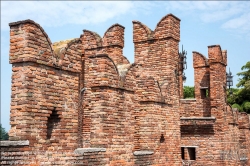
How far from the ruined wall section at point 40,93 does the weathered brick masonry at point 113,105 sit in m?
0.02

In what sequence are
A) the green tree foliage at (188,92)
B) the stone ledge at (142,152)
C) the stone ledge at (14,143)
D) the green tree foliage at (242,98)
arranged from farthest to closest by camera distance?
the green tree foliage at (188,92), the green tree foliage at (242,98), the stone ledge at (142,152), the stone ledge at (14,143)

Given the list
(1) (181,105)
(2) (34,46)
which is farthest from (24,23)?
(1) (181,105)

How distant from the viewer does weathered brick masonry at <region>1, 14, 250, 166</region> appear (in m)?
6.16

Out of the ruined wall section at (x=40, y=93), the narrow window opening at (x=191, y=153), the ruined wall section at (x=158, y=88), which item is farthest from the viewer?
the narrow window opening at (x=191, y=153)

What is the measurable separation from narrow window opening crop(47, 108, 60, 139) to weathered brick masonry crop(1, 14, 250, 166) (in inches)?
0.7

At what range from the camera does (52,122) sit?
665 cm

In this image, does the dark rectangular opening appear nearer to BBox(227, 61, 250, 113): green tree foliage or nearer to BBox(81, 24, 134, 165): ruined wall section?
BBox(81, 24, 134, 165): ruined wall section

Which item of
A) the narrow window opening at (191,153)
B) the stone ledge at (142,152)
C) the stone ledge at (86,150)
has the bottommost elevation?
the narrow window opening at (191,153)

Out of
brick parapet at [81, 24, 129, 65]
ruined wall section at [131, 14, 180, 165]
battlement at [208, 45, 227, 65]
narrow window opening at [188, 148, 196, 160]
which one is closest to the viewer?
ruined wall section at [131, 14, 180, 165]

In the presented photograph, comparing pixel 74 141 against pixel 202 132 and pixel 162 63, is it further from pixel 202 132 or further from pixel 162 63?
pixel 202 132

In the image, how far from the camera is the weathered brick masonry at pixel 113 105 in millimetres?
6160

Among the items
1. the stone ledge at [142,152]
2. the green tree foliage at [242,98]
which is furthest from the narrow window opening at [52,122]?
the green tree foliage at [242,98]

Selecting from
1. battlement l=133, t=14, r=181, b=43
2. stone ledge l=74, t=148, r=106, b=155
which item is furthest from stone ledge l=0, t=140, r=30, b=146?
battlement l=133, t=14, r=181, b=43

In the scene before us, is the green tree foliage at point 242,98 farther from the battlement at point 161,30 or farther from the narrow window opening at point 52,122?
the narrow window opening at point 52,122
